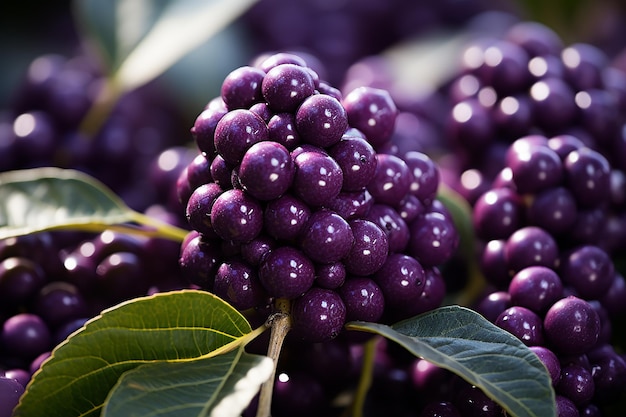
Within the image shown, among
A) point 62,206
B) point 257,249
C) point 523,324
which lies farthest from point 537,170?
point 62,206

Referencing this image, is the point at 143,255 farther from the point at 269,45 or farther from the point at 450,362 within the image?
the point at 269,45

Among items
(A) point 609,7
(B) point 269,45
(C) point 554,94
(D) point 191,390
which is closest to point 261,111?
(D) point 191,390

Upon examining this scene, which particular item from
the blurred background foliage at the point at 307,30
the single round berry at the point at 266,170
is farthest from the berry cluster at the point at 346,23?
the single round berry at the point at 266,170

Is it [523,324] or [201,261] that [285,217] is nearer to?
[201,261]

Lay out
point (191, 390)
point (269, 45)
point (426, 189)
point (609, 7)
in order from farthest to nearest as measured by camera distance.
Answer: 1. point (609, 7)
2. point (269, 45)
3. point (426, 189)
4. point (191, 390)

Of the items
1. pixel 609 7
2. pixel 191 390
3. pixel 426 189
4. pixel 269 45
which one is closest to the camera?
pixel 191 390

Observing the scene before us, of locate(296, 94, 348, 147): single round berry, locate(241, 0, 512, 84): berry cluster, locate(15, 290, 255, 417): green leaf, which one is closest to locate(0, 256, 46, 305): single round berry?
locate(15, 290, 255, 417): green leaf

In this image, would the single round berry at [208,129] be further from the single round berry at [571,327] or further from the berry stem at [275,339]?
the single round berry at [571,327]
